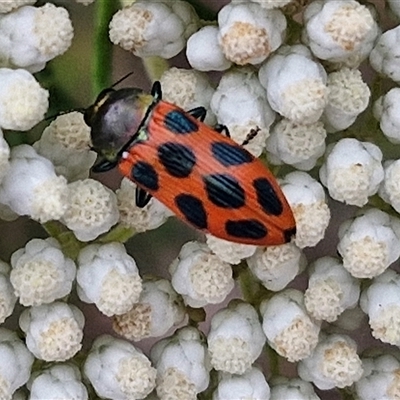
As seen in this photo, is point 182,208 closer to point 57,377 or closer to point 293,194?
point 293,194

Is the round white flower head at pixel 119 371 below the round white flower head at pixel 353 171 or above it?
below

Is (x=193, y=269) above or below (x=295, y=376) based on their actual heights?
above

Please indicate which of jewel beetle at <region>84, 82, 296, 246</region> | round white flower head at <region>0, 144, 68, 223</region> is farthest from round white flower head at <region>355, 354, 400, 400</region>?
round white flower head at <region>0, 144, 68, 223</region>

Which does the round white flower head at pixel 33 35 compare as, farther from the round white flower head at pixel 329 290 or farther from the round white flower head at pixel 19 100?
the round white flower head at pixel 329 290

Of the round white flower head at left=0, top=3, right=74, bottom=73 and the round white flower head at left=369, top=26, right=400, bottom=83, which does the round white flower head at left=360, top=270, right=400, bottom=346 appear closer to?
the round white flower head at left=369, top=26, right=400, bottom=83

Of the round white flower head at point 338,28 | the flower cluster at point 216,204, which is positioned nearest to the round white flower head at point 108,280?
the flower cluster at point 216,204

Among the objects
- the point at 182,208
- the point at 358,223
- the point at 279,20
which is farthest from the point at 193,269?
the point at 279,20
